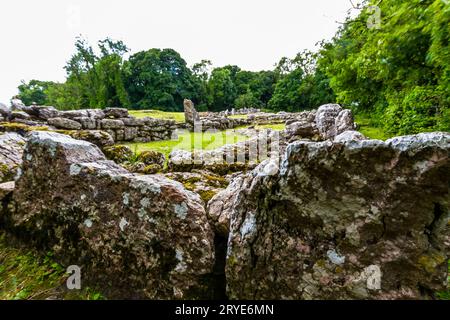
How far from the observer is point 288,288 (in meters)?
2.14

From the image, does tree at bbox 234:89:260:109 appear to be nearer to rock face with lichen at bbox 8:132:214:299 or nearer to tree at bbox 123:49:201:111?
tree at bbox 123:49:201:111

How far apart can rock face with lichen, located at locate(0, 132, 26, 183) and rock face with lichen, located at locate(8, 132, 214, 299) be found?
4.47ft

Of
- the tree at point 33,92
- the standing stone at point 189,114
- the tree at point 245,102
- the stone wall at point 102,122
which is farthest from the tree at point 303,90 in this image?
the tree at point 33,92

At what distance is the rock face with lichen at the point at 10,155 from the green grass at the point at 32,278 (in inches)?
60.6

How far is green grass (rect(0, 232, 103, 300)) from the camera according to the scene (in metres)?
2.48

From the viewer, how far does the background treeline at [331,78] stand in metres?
3.36

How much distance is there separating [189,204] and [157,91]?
54.5 metres

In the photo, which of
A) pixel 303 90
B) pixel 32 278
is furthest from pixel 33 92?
pixel 32 278

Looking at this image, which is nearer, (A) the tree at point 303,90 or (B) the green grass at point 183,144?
(B) the green grass at point 183,144

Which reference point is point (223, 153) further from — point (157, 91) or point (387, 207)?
point (157, 91)

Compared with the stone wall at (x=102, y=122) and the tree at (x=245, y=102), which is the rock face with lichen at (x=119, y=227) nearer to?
the stone wall at (x=102, y=122)

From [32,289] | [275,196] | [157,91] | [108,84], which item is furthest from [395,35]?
[157,91]

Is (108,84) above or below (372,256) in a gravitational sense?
above

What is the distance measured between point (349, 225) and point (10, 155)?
18.4 ft
